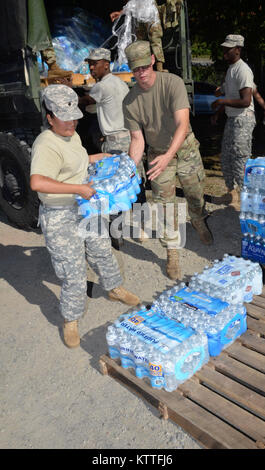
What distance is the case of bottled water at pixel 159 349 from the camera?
311 centimetres

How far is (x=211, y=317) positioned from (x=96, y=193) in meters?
1.44

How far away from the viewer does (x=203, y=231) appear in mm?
5527

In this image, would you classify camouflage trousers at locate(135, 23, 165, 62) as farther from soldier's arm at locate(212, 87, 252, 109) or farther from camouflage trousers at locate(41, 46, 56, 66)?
camouflage trousers at locate(41, 46, 56, 66)

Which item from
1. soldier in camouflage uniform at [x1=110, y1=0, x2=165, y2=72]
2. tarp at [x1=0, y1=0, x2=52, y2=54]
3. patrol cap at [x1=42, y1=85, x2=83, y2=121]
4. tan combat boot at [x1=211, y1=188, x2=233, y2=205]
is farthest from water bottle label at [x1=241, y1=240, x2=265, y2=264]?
tarp at [x1=0, y1=0, x2=52, y2=54]

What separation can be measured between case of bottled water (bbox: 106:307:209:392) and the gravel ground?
0.26 metres

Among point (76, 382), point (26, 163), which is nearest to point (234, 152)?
point (26, 163)

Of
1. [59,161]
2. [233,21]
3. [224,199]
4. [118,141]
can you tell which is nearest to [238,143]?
[224,199]

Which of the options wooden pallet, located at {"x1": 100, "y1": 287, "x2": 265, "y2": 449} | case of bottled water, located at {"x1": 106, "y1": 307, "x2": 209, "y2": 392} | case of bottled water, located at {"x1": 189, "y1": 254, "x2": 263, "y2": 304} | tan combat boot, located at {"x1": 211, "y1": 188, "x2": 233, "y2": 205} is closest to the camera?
wooden pallet, located at {"x1": 100, "y1": 287, "x2": 265, "y2": 449}

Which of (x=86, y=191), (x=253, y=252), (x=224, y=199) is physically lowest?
(x=224, y=199)

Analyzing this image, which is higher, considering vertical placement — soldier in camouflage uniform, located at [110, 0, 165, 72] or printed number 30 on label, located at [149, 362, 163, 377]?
soldier in camouflage uniform, located at [110, 0, 165, 72]

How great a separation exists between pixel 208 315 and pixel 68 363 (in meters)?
1.34

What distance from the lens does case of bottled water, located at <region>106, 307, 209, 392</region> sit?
311 cm

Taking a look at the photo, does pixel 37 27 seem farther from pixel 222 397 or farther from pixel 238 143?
pixel 222 397

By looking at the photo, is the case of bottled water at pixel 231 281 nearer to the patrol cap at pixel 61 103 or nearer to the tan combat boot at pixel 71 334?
the tan combat boot at pixel 71 334
